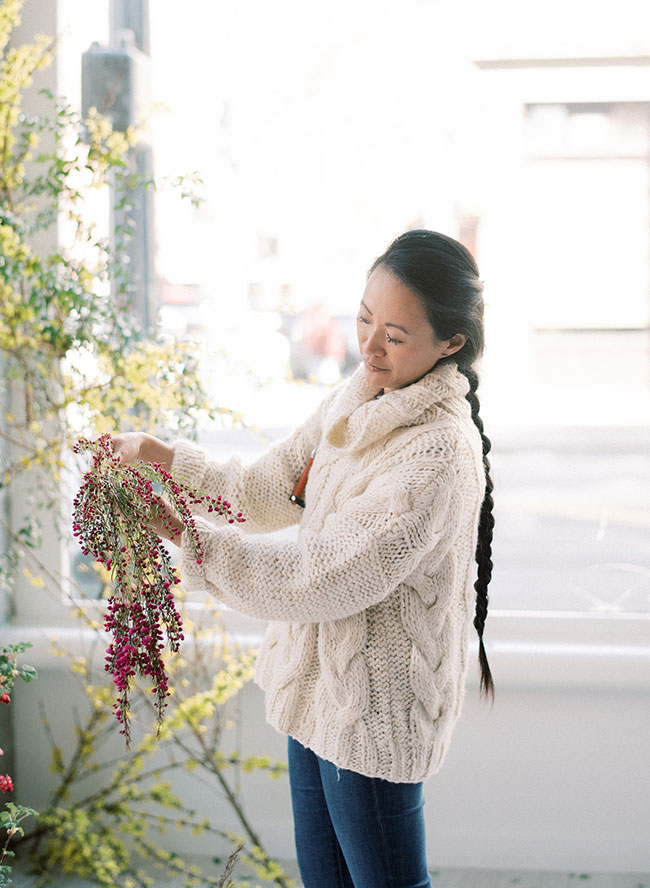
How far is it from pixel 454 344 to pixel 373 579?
0.34m

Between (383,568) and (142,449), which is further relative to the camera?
(142,449)

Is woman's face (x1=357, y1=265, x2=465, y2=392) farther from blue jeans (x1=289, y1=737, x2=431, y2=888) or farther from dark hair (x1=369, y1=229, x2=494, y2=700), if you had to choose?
blue jeans (x1=289, y1=737, x2=431, y2=888)

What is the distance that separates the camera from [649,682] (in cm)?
206

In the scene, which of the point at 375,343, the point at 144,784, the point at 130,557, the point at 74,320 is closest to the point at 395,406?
the point at 375,343

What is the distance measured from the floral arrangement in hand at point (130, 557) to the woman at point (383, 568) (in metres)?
0.10

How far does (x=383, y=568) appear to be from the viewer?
3.85ft

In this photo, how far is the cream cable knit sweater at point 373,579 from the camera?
1.18 m

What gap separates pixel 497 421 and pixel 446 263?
113 centimetres

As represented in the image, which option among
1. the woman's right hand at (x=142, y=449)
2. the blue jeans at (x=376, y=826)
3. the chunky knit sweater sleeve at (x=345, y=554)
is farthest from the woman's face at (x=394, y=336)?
the blue jeans at (x=376, y=826)

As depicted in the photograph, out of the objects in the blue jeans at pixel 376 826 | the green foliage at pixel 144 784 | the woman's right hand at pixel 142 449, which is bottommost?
the green foliage at pixel 144 784

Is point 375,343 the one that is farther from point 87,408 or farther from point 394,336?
point 87,408

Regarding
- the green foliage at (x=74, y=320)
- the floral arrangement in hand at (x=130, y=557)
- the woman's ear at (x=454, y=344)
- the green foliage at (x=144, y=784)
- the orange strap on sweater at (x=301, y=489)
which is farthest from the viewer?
the green foliage at (x=144, y=784)

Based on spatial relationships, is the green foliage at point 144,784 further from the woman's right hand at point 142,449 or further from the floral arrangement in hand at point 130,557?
the floral arrangement in hand at point 130,557

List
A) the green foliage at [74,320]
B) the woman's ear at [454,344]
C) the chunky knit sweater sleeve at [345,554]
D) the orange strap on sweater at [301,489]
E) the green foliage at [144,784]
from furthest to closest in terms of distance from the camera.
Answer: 1. the green foliage at [144,784]
2. the green foliage at [74,320]
3. the orange strap on sweater at [301,489]
4. the woman's ear at [454,344]
5. the chunky knit sweater sleeve at [345,554]
